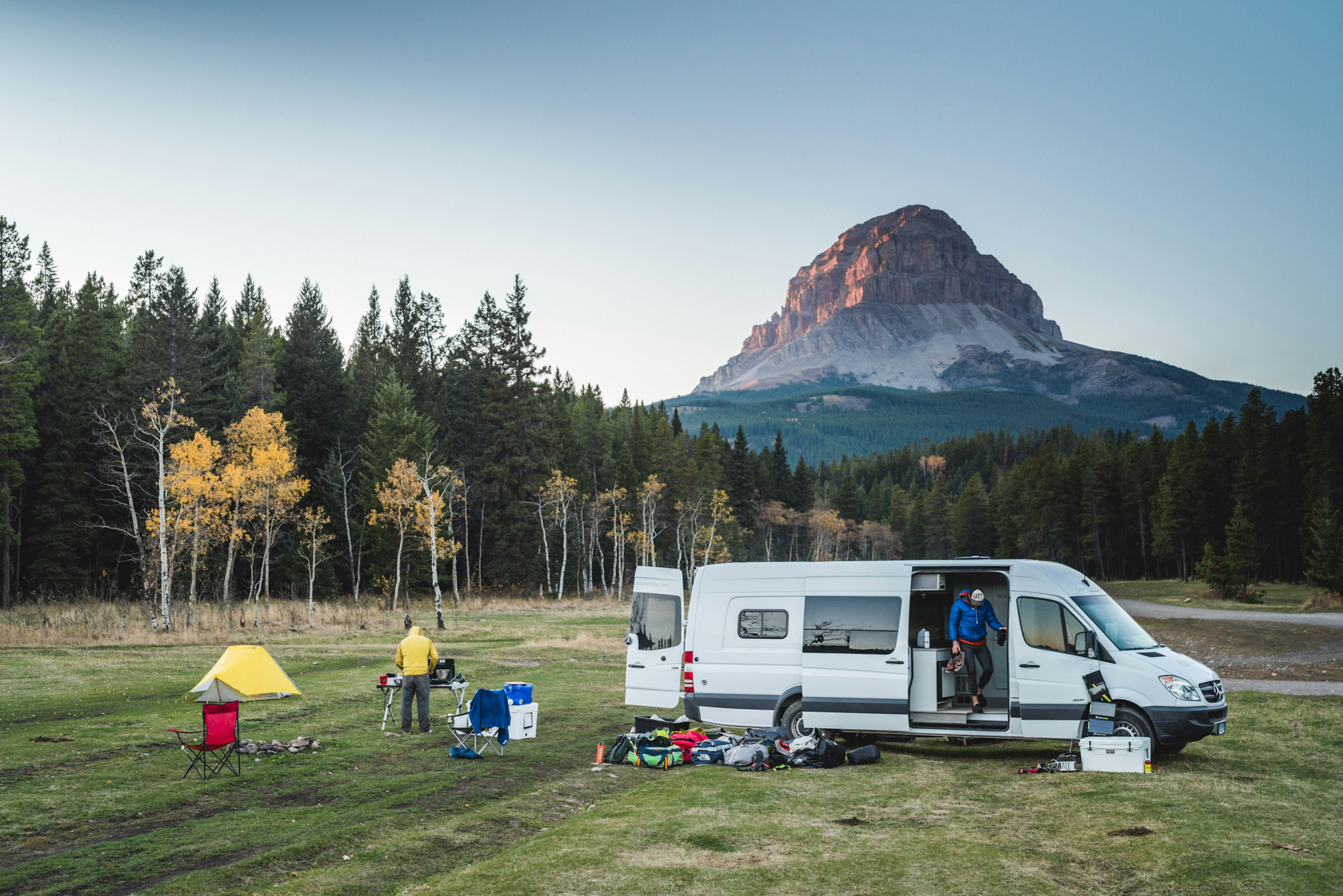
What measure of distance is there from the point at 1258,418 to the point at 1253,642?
5586 centimetres

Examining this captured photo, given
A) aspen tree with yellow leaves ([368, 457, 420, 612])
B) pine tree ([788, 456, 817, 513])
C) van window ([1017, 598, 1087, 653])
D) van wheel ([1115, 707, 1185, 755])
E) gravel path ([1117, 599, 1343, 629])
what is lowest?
gravel path ([1117, 599, 1343, 629])

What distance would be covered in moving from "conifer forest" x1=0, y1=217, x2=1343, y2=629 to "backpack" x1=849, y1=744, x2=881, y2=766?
28563 millimetres

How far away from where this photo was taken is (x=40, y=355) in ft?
156

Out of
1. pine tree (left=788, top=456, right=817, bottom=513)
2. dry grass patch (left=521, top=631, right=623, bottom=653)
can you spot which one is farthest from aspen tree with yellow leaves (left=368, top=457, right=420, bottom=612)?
pine tree (left=788, top=456, right=817, bottom=513)

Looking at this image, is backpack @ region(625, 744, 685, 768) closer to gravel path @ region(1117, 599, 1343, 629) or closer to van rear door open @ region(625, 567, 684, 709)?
van rear door open @ region(625, 567, 684, 709)

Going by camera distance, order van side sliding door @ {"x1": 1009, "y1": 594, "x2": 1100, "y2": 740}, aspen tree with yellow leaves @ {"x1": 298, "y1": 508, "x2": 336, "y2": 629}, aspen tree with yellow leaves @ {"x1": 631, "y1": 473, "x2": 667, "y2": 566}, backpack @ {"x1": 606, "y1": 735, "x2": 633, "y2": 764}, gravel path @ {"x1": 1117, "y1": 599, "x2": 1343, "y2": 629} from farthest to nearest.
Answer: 1. aspen tree with yellow leaves @ {"x1": 631, "y1": 473, "x2": 667, "y2": 566}
2. aspen tree with yellow leaves @ {"x1": 298, "y1": 508, "x2": 336, "y2": 629}
3. gravel path @ {"x1": 1117, "y1": 599, "x2": 1343, "y2": 629}
4. backpack @ {"x1": 606, "y1": 735, "x2": 633, "y2": 764}
5. van side sliding door @ {"x1": 1009, "y1": 594, "x2": 1100, "y2": 740}

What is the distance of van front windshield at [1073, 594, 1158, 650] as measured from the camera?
39.3 ft

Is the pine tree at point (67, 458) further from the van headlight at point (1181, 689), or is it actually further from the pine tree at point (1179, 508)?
the pine tree at point (1179, 508)

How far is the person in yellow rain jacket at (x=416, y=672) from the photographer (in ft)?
45.2

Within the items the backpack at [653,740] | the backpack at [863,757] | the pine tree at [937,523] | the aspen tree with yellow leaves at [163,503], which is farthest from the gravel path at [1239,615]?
the pine tree at [937,523]

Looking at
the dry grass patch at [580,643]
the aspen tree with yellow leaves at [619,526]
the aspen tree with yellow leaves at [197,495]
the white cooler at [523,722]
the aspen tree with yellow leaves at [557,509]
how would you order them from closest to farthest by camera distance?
1. the white cooler at [523,722]
2. the dry grass patch at [580,643]
3. the aspen tree with yellow leaves at [197,495]
4. the aspen tree with yellow leaves at [557,509]
5. the aspen tree with yellow leaves at [619,526]

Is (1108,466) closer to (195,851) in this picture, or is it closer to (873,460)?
(873,460)

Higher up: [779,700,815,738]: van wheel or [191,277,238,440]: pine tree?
[191,277,238,440]: pine tree

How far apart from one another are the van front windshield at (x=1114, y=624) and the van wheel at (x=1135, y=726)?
0.83 metres
